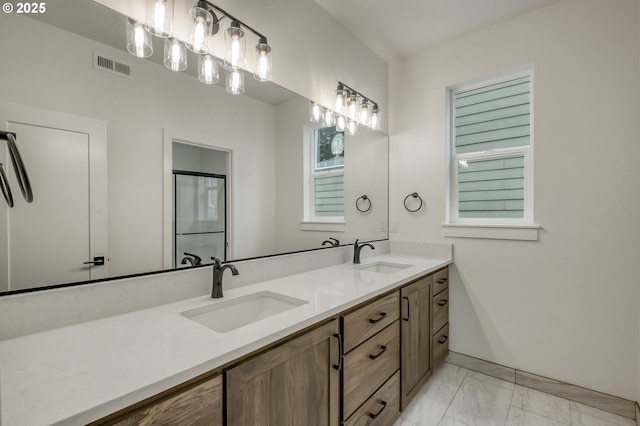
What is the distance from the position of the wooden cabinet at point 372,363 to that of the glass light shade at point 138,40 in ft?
4.54

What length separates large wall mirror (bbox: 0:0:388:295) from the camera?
0.96 m

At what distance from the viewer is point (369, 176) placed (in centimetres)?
265

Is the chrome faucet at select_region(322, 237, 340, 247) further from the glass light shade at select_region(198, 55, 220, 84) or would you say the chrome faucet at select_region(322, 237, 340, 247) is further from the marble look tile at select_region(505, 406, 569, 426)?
the marble look tile at select_region(505, 406, 569, 426)

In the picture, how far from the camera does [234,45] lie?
1504 millimetres

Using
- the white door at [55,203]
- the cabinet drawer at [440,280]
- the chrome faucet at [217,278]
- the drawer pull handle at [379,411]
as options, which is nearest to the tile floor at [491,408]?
the drawer pull handle at [379,411]

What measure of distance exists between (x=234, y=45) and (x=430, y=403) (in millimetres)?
2440

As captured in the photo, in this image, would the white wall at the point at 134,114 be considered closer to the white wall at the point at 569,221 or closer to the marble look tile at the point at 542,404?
the white wall at the point at 569,221

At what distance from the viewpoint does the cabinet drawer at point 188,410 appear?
0.69 m

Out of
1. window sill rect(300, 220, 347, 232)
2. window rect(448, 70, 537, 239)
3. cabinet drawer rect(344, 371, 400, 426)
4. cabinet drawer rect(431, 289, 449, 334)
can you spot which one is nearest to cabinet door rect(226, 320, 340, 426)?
cabinet drawer rect(344, 371, 400, 426)

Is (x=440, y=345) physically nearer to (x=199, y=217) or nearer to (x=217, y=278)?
(x=217, y=278)

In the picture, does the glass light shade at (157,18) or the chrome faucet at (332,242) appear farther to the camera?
→ the chrome faucet at (332,242)

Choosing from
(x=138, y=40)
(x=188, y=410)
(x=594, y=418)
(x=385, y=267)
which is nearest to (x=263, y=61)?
(x=138, y=40)

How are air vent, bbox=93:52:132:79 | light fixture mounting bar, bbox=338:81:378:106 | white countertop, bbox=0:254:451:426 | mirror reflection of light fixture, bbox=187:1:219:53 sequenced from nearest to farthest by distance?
white countertop, bbox=0:254:451:426, air vent, bbox=93:52:132:79, mirror reflection of light fixture, bbox=187:1:219:53, light fixture mounting bar, bbox=338:81:378:106

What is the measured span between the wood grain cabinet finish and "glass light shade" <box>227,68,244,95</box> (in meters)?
1.32
